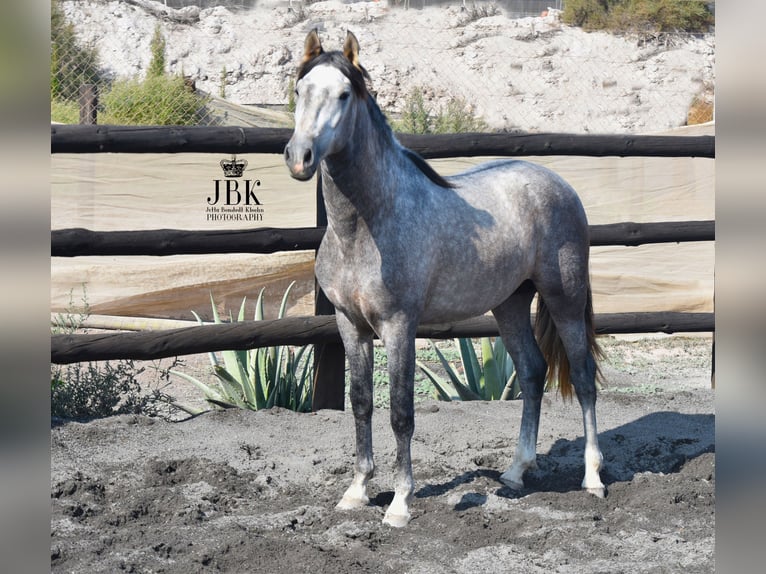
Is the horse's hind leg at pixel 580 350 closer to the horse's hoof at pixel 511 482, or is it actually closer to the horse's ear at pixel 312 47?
the horse's hoof at pixel 511 482

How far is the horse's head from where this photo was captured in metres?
2.60

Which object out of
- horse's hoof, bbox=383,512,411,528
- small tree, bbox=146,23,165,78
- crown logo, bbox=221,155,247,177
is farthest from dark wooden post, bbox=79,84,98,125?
horse's hoof, bbox=383,512,411,528

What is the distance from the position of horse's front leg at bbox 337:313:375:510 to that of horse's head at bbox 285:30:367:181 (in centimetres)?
80

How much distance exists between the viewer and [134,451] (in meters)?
3.81

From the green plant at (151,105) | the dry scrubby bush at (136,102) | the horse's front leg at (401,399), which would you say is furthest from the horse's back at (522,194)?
the green plant at (151,105)

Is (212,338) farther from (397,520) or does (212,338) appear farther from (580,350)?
(580,350)

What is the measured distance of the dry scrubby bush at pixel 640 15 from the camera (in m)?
13.6

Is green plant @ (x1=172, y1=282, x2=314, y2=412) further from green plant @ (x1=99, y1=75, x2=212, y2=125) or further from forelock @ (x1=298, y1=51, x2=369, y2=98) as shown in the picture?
green plant @ (x1=99, y1=75, x2=212, y2=125)

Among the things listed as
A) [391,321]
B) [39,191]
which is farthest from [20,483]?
[391,321]

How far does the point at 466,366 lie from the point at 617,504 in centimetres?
164

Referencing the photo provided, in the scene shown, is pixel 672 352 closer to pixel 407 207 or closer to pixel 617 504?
pixel 617 504

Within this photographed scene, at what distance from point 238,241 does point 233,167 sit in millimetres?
3563

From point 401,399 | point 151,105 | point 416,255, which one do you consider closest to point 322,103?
point 416,255

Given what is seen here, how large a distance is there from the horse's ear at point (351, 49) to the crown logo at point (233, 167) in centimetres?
481
